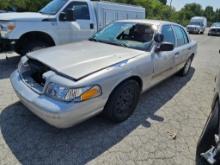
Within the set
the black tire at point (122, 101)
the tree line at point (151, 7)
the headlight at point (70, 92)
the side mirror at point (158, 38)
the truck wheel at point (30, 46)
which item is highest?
the tree line at point (151, 7)

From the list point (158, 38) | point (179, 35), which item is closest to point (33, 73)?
point (158, 38)

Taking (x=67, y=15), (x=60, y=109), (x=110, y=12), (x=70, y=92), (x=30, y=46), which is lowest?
(x=60, y=109)

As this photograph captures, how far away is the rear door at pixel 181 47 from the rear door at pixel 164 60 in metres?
0.25

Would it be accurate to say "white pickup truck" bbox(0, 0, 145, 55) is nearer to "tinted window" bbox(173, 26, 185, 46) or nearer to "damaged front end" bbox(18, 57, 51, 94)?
"damaged front end" bbox(18, 57, 51, 94)

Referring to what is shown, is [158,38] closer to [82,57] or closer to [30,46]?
[82,57]

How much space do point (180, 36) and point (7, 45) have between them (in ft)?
14.8

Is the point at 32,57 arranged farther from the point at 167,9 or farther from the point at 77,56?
the point at 167,9

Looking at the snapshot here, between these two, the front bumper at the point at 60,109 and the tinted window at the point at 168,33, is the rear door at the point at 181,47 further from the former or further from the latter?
the front bumper at the point at 60,109

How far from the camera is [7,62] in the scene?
632 cm

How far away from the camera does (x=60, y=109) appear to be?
2381 millimetres

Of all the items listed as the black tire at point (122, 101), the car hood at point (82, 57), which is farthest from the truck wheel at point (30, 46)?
the black tire at point (122, 101)

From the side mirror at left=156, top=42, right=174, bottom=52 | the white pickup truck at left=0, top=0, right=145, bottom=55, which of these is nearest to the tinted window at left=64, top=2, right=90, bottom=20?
the white pickup truck at left=0, top=0, right=145, bottom=55

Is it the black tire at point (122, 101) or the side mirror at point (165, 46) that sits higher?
the side mirror at point (165, 46)

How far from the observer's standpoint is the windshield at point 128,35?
12.4ft
